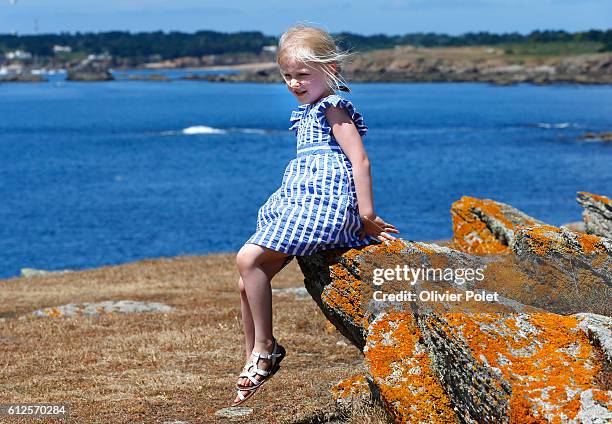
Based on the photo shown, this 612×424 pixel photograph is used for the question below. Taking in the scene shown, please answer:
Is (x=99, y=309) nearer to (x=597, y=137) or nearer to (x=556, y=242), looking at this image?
(x=556, y=242)

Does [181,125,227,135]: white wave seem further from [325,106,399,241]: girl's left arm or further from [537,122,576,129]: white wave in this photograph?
[325,106,399,241]: girl's left arm

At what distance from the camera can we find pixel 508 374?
618cm

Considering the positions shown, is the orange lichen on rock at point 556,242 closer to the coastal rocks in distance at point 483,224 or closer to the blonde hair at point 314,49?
the blonde hair at point 314,49

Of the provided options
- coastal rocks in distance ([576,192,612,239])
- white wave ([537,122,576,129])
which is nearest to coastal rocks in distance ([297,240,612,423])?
coastal rocks in distance ([576,192,612,239])

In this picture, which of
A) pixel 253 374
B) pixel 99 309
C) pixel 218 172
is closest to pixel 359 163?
pixel 253 374

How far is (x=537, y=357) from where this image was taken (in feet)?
20.7

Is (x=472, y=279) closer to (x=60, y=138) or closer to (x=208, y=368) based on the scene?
(x=208, y=368)

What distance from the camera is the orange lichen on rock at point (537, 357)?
19.4ft

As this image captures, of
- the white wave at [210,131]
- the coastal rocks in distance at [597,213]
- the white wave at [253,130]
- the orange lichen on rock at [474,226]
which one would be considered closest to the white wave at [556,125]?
the white wave at [210,131]

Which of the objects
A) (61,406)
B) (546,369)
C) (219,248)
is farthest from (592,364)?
(219,248)

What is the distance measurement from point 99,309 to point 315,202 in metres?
10.1

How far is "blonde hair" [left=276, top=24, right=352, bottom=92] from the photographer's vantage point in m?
7.89

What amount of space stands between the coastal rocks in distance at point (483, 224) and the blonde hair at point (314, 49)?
6.64 metres

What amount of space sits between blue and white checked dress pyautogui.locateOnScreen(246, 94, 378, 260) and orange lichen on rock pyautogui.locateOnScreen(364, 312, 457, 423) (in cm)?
79
